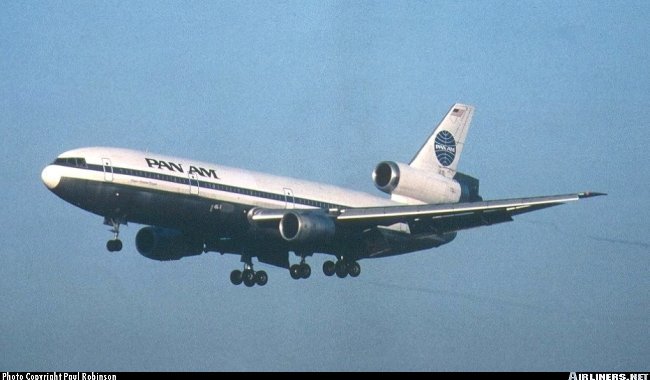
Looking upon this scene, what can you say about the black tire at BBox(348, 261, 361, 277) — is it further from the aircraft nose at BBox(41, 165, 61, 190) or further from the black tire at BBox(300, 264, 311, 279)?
the aircraft nose at BBox(41, 165, 61, 190)

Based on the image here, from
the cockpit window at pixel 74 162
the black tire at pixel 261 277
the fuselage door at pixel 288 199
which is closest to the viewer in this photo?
the cockpit window at pixel 74 162

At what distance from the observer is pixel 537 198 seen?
65.8 meters

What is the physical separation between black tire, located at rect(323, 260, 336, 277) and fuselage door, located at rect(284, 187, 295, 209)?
5.14m

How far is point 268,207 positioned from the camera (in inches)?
2697

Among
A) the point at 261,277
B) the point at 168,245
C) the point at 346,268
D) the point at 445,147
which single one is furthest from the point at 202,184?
the point at 445,147

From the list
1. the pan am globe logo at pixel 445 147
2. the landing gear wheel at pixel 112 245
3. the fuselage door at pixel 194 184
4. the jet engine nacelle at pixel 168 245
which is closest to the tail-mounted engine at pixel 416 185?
the pan am globe logo at pixel 445 147

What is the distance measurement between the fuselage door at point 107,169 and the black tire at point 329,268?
1495cm

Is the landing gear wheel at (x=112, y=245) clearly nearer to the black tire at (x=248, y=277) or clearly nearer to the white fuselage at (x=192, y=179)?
the white fuselage at (x=192, y=179)

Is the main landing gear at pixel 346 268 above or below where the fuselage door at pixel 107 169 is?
below

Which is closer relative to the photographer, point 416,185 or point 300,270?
point 300,270

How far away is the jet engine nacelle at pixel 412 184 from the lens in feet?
241

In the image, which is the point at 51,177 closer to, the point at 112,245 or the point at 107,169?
the point at 107,169

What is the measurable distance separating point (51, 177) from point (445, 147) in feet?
85.5

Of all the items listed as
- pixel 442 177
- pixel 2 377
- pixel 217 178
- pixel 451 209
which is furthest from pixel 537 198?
pixel 2 377
